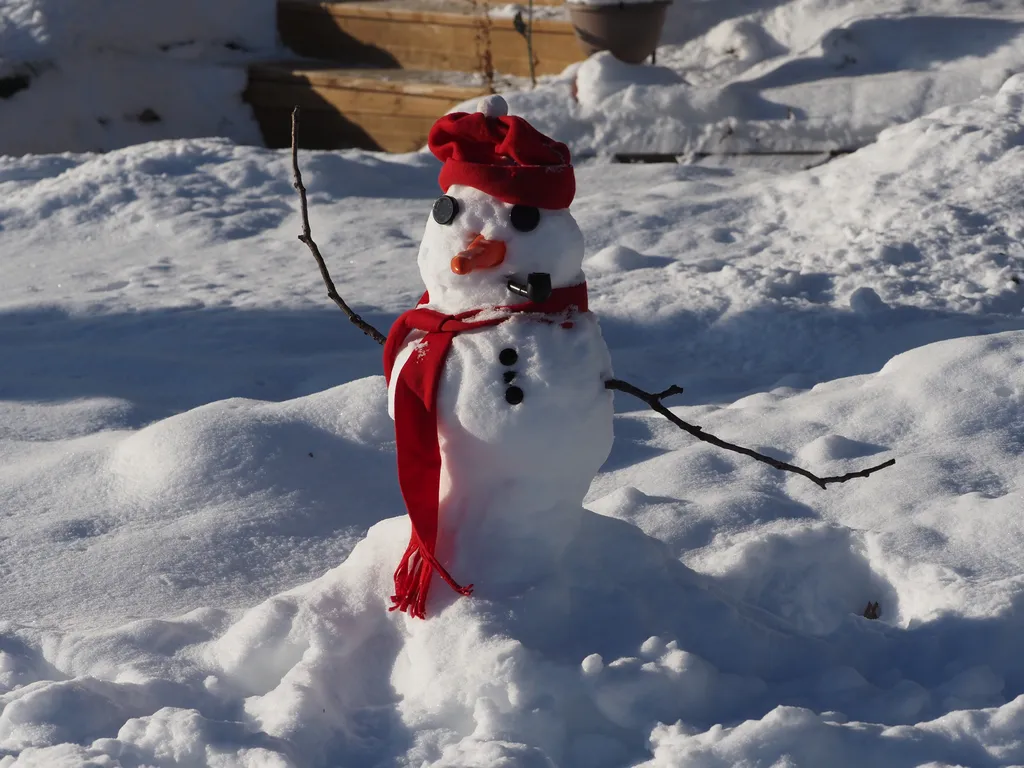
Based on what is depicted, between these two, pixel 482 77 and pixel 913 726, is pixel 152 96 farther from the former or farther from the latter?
pixel 913 726

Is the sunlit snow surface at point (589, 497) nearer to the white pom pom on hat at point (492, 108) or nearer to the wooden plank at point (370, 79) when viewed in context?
the white pom pom on hat at point (492, 108)

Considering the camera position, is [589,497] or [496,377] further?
[589,497]

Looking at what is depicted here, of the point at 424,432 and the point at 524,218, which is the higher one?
the point at 524,218

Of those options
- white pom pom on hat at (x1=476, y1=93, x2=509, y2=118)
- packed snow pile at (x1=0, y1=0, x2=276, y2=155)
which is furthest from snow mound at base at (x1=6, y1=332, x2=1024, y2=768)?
packed snow pile at (x1=0, y1=0, x2=276, y2=155)

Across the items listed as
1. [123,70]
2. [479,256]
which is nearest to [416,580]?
[479,256]

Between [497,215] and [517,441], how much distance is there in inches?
17.1

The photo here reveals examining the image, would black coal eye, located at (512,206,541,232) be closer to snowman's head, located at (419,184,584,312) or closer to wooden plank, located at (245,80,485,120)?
snowman's head, located at (419,184,584,312)

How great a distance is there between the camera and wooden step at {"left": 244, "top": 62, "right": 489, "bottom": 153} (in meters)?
8.37

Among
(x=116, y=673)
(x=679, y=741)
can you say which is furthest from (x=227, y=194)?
(x=679, y=741)

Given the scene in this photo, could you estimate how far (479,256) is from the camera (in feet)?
7.81

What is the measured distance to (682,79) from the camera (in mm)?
7602

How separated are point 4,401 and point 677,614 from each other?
280cm

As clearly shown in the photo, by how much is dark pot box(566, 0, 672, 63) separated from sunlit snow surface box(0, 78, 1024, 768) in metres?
1.48

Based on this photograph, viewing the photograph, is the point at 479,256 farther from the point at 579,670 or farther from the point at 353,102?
the point at 353,102
